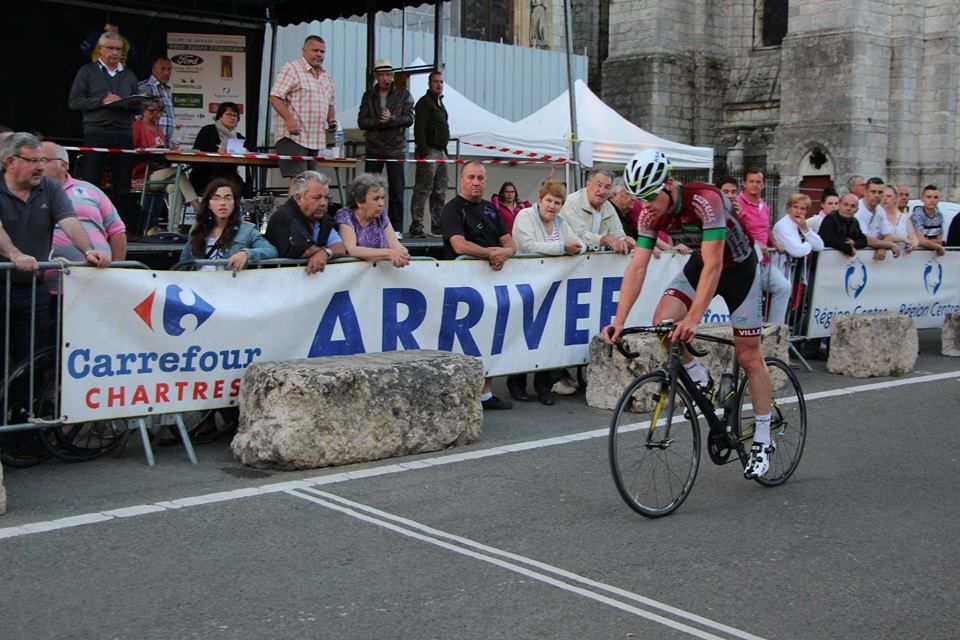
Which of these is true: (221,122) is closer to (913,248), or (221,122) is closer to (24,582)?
(913,248)

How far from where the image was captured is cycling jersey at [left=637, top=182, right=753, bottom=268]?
22.5 feet

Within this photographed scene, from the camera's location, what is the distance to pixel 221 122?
15.0 meters

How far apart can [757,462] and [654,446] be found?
3.08 feet

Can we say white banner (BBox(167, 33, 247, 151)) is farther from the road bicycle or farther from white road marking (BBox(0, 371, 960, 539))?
the road bicycle

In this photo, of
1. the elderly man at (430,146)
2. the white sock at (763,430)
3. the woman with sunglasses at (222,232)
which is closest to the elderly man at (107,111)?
the elderly man at (430,146)

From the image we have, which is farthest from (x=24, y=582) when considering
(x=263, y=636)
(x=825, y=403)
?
(x=825, y=403)

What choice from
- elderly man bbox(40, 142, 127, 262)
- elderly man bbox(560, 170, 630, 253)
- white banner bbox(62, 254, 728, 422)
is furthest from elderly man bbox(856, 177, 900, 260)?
elderly man bbox(40, 142, 127, 262)

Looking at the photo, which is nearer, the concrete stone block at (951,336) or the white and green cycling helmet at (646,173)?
the white and green cycling helmet at (646,173)

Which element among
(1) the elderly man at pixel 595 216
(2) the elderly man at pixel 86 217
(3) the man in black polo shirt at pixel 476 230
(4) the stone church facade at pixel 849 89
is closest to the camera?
(2) the elderly man at pixel 86 217

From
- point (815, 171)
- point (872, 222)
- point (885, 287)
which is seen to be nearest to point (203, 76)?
point (872, 222)

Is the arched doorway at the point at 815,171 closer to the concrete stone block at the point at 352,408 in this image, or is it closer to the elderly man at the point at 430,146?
the elderly man at the point at 430,146

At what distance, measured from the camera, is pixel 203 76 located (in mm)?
18531

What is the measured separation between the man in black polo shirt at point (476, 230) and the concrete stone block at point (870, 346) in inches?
155

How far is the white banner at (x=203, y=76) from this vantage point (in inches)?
714
